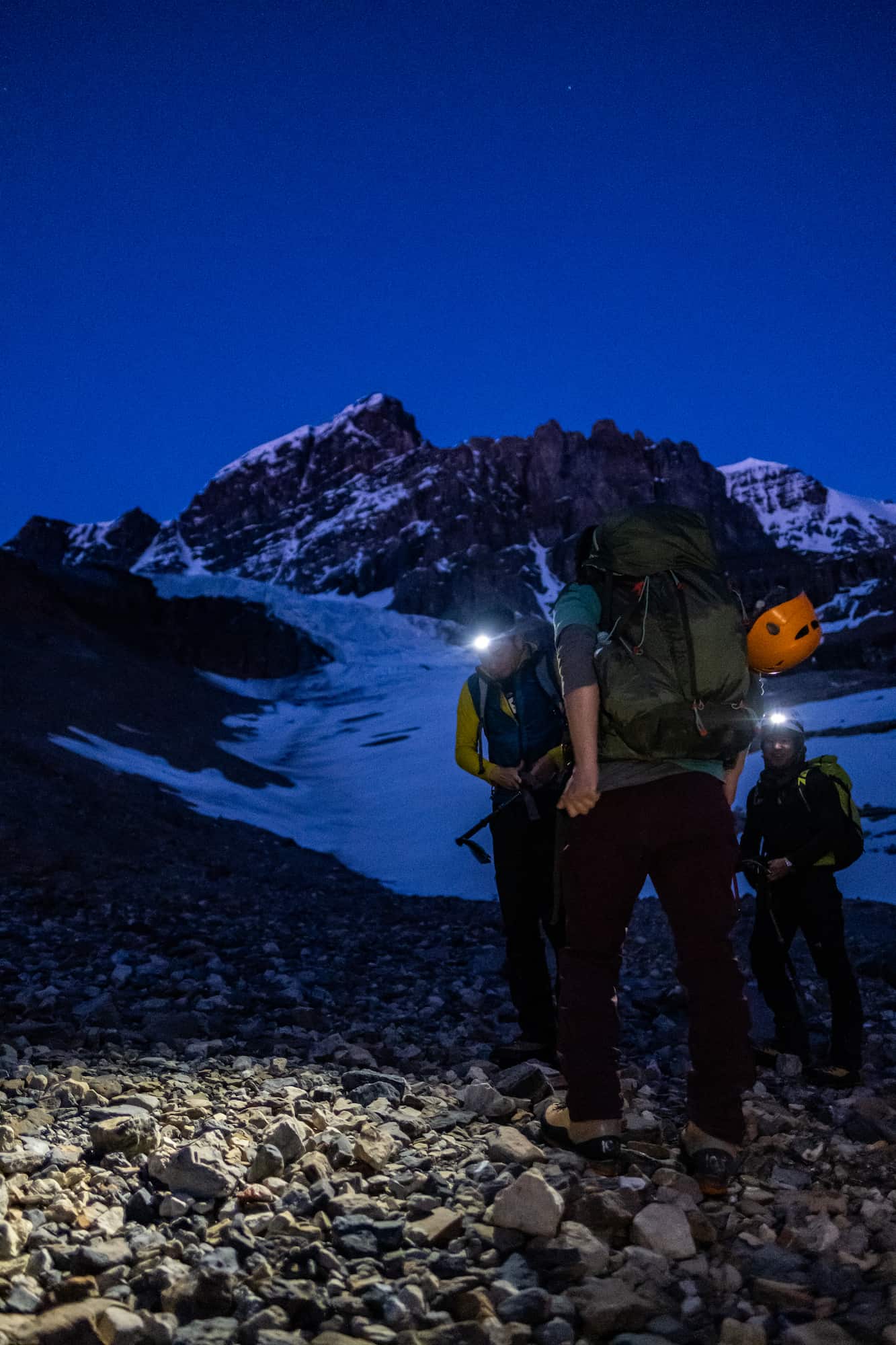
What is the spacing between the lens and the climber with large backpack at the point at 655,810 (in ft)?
10.9

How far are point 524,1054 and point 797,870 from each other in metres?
2.03

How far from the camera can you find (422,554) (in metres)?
180

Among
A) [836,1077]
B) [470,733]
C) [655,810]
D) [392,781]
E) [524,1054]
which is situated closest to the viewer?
[655,810]

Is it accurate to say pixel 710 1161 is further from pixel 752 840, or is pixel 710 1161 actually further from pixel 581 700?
pixel 752 840

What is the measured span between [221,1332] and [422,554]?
180 m

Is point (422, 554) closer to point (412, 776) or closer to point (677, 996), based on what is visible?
point (412, 776)

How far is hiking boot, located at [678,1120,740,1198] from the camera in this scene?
3189 mm

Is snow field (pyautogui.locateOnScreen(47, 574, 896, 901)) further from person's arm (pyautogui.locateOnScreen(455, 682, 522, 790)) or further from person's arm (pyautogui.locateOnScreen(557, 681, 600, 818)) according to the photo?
person's arm (pyautogui.locateOnScreen(557, 681, 600, 818))

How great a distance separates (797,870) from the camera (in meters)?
5.39

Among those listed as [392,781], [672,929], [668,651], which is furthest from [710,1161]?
[392,781]

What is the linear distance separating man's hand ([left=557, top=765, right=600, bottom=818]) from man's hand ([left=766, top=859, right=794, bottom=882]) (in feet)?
8.13

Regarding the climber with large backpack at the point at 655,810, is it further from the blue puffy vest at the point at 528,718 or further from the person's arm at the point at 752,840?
the person's arm at the point at 752,840

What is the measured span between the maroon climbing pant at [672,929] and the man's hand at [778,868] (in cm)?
213

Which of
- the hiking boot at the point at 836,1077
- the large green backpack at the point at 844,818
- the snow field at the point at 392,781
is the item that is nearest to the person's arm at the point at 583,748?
the large green backpack at the point at 844,818
